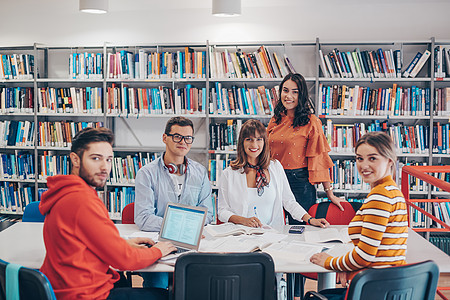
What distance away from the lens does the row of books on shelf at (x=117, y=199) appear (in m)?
5.08

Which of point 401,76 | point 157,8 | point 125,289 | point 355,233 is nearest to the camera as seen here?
point 355,233

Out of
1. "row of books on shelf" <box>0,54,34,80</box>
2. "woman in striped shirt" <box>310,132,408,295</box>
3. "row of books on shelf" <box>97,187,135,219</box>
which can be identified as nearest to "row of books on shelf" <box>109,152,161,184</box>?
"row of books on shelf" <box>97,187,135,219</box>

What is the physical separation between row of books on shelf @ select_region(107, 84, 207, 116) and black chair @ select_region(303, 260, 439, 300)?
3.33 m

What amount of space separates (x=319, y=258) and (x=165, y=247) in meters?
0.71

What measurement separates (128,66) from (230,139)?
131 cm

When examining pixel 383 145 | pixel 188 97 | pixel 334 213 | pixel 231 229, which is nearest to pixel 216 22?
pixel 188 97

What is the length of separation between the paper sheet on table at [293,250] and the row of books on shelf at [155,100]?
2727 millimetres

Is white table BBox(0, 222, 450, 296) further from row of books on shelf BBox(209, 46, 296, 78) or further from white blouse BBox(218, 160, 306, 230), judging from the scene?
row of books on shelf BBox(209, 46, 296, 78)

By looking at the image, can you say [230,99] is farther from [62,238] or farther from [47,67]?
[62,238]

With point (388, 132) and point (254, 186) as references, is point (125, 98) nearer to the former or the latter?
point (254, 186)

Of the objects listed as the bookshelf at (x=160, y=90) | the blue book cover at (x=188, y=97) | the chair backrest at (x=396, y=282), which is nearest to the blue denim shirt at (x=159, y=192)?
the chair backrest at (x=396, y=282)

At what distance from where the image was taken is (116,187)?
530 centimetres

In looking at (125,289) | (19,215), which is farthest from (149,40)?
(125,289)

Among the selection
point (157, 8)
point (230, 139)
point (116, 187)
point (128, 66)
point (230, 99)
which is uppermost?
point (157, 8)
